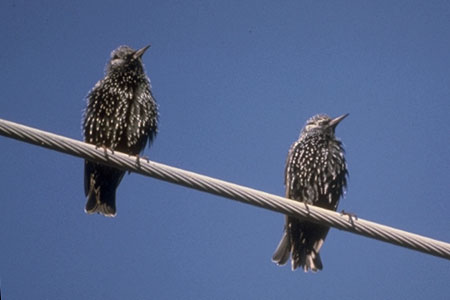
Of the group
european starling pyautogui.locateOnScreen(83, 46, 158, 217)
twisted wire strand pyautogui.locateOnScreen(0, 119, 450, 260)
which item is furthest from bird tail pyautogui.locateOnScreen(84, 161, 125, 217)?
twisted wire strand pyautogui.locateOnScreen(0, 119, 450, 260)

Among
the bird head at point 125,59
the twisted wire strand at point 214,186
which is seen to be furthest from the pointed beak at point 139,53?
the twisted wire strand at point 214,186

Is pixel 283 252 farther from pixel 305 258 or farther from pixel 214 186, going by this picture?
pixel 214 186

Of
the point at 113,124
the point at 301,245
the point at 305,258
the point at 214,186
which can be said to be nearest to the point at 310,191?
the point at 301,245

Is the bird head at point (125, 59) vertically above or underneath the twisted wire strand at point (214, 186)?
above

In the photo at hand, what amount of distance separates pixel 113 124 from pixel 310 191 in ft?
5.91

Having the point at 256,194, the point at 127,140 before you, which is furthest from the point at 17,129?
the point at 127,140

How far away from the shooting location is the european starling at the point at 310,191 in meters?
6.44

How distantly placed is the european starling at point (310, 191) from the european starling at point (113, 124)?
1.34 metres

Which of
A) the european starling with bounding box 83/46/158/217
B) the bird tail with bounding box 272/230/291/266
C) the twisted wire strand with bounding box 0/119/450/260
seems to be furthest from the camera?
the european starling with bounding box 83/46/158/217

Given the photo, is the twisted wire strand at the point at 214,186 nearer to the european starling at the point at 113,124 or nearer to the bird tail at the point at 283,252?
the bird tail at the point at 283,252

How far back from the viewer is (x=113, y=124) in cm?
653

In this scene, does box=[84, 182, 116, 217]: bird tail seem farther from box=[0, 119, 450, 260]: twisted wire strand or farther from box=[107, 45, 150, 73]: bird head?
box=[0, 119, 450, 260]: twisted wire strand

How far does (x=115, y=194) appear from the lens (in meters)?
6.71

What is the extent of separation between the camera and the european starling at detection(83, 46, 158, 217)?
6547mm
